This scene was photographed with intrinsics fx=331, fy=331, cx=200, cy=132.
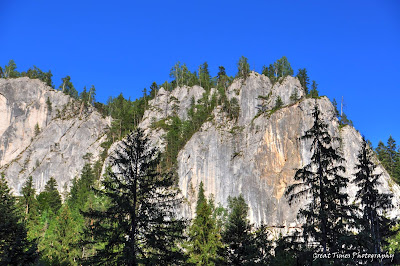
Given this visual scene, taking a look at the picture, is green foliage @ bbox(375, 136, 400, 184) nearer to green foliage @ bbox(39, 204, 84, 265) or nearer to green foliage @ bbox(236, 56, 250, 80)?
green foliage @ bbox(236, 56, 250, 80)

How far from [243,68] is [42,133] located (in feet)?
210

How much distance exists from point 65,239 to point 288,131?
168 feet

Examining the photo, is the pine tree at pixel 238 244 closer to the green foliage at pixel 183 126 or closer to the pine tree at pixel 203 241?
the pine tree at pixel 203 241

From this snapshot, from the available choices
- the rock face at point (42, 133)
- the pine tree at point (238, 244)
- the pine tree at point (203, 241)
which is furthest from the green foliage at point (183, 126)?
the pine tree at point (238, 244)

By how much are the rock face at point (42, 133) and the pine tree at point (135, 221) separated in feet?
252

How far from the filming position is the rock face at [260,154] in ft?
219

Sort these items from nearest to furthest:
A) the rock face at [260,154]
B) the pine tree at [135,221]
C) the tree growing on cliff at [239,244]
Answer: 1. the pine tree at [135,221]
2. the tree growing on cliff at [239,244]
3. the rock face at [260,154]

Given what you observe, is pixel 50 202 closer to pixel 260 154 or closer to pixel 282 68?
pixel 260 154

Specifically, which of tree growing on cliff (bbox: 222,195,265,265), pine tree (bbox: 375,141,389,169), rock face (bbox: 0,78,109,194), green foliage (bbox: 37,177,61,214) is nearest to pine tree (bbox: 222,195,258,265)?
tree growing on cliff (bbox: 222,195,265,265)

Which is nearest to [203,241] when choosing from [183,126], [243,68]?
[183,126]

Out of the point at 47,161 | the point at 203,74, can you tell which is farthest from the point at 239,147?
the point at 47,161

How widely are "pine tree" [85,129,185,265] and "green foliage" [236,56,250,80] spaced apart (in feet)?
267

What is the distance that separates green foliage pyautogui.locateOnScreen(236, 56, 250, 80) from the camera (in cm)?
9646

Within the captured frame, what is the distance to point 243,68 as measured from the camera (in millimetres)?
103000
